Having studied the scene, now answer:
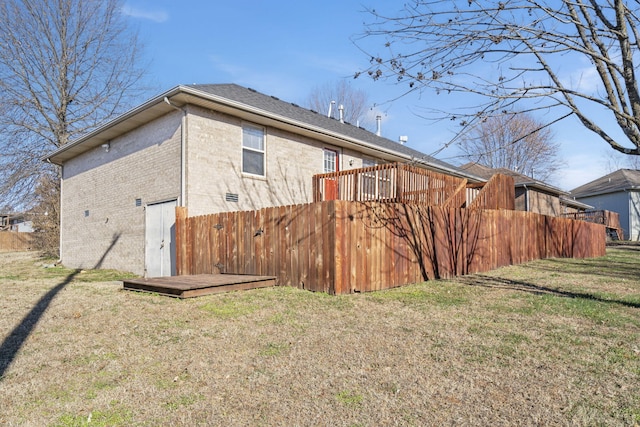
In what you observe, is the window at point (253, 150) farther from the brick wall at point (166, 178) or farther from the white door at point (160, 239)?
the white door at point (160, 239)

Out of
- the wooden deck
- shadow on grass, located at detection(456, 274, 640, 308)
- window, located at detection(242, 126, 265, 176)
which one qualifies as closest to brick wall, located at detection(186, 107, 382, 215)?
window, located at detection(242, 126, 265, 176)

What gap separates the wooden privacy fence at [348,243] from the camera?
735 centimetres

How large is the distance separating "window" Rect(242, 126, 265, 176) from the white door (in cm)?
226

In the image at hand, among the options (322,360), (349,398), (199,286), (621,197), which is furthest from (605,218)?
(349,398)

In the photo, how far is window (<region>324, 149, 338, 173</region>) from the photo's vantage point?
14109 millimetres

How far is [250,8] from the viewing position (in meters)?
7.81

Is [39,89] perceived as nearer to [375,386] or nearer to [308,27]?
[308,27]

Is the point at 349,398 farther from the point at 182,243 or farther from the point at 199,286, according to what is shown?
the point at 182,243

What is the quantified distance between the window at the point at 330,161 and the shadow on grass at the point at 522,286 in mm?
6206

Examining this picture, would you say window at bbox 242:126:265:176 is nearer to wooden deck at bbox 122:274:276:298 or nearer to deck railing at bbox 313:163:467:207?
deck railing at bbox 313:163:467:207

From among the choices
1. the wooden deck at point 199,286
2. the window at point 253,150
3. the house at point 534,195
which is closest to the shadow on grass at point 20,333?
the wooden deck at point 199,286

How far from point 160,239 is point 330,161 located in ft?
20.2

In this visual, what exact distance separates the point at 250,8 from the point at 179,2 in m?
3.48

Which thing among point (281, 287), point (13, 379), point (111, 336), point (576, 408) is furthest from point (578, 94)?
point (13, 379)
